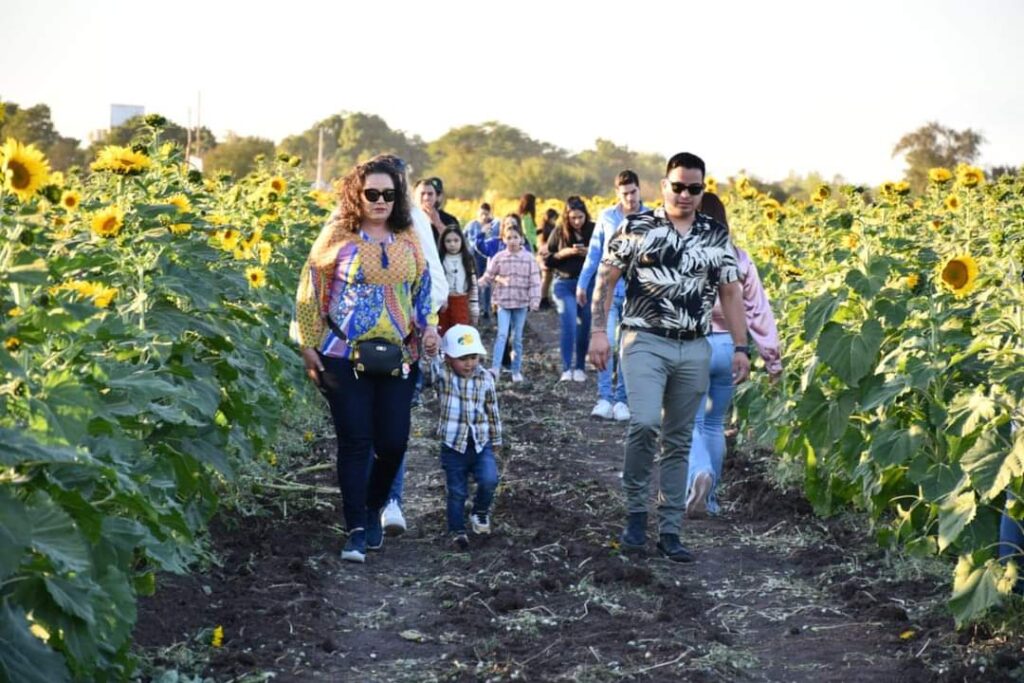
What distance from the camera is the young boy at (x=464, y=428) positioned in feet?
22.4

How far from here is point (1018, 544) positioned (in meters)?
5.09

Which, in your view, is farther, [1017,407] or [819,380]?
[819,380]

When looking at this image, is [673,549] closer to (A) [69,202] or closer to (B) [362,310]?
(B) [362,310]

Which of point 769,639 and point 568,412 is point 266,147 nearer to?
point 568,412

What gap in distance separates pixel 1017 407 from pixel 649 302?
1852mm

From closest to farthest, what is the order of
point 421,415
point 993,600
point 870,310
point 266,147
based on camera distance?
point 993,600, point 870,310, point 421,415, point 266,147

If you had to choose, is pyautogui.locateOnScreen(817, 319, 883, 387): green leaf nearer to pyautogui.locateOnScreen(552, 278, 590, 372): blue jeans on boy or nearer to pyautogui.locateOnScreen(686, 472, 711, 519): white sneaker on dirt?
pyautogui.locateOnScreen(686, 472, 711, 519): white sneaker on dirt

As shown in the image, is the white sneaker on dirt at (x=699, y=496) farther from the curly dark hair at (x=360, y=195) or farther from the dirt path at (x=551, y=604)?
the curly dark hair at (x=360, y=195)

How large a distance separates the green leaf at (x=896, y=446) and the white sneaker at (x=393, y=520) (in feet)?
7.49

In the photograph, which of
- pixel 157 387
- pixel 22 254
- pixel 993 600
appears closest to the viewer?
pixel 22 254

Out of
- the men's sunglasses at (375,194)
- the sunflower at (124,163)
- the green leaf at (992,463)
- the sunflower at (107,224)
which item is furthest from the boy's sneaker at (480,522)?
the green leaf at (992,463)

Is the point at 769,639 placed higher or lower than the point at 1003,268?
lower

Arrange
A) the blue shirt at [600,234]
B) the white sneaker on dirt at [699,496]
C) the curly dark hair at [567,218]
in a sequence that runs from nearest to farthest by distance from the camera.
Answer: the white sneaker on dirt at [699,496]
the blue shirt at [600,234]
the curly dark hair at [567,218]

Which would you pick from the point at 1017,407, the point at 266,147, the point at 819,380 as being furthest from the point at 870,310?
the point at 266,147
